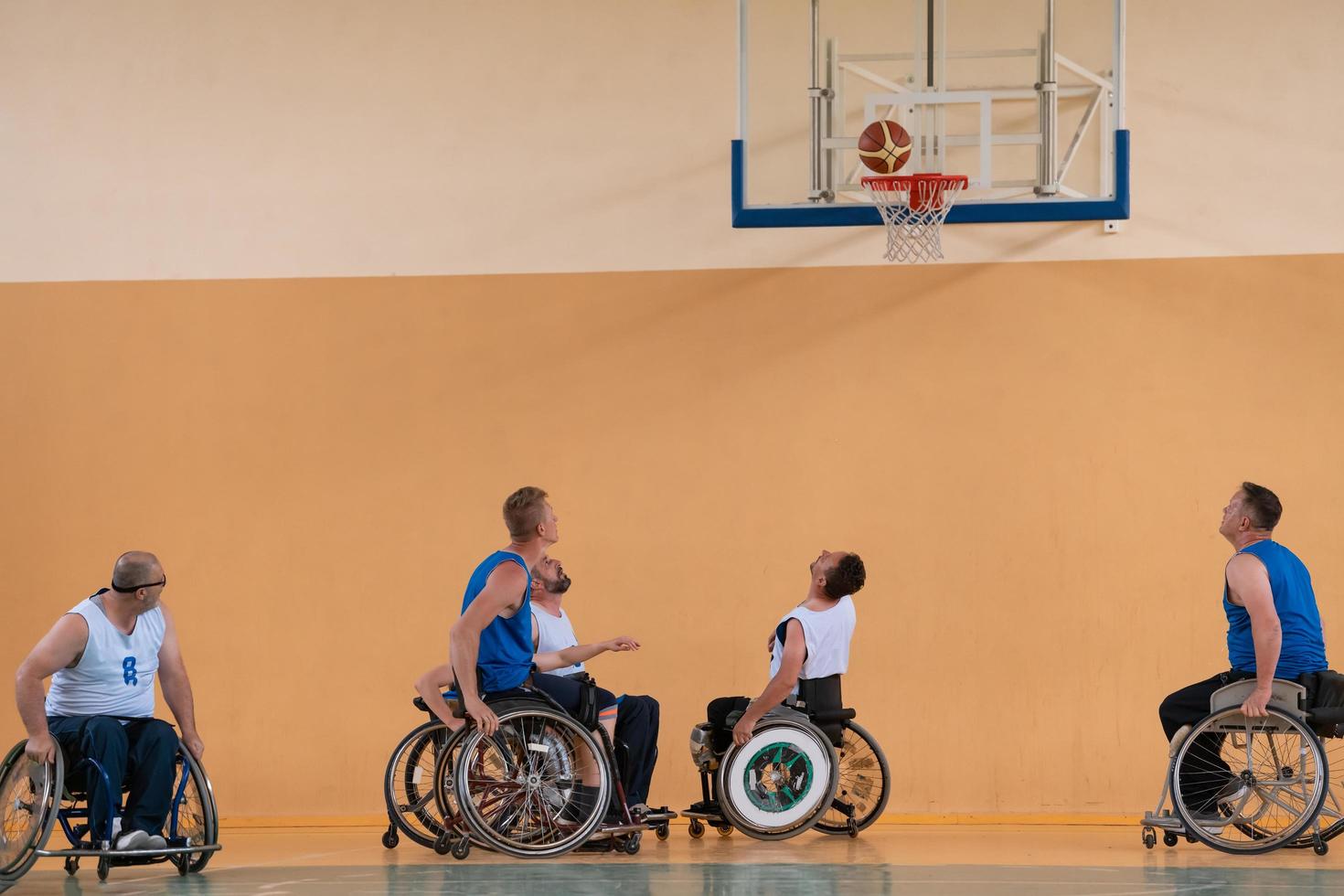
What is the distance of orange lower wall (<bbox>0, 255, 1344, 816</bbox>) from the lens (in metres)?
5.66

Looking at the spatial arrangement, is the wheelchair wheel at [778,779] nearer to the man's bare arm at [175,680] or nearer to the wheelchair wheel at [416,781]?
the wheelchair wheel at [416,781]

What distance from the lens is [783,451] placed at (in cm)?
582

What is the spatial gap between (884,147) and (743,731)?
2.05 metres

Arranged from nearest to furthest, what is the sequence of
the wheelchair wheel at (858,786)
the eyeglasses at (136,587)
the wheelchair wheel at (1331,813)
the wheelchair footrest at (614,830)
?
the eyeglasses at (136,587) < the wheelchair footrest at (614,830) < the wheelchair wheel at (1331,813) < the wheelchair wheel at (858,786)

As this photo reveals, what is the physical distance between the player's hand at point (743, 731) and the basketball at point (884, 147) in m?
1.94

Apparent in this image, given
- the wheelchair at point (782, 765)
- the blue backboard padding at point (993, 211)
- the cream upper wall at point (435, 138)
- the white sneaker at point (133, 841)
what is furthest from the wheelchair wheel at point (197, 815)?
the blue backboard padding at point (993, 211)

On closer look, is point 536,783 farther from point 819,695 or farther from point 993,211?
point 993,211

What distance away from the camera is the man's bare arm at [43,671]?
402 cm

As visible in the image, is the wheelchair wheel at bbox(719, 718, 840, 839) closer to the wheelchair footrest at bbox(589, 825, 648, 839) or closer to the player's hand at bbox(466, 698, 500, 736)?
the wheelchair footrest at bbox(589, 825, 648, 839)

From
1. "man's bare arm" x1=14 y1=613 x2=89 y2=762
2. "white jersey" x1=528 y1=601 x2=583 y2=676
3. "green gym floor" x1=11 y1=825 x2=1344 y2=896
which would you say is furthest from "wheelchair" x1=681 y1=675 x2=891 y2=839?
"man's bare arm" x1=14 y1=613 x2=89 y2=762

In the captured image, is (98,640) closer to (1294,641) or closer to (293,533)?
(293,533)

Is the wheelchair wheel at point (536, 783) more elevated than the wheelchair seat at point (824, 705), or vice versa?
the wheelchair seat at point (824, 705)

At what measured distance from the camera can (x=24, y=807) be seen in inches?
163

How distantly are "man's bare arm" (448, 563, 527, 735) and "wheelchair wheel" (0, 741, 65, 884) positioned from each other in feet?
3.58
